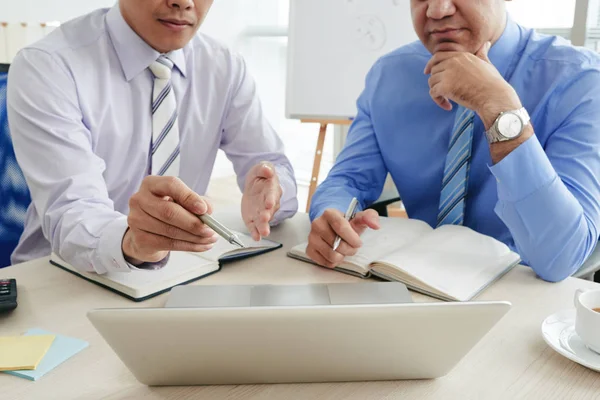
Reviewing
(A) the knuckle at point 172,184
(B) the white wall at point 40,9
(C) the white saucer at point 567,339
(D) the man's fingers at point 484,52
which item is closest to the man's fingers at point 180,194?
(A) the knuckle at point 172,184

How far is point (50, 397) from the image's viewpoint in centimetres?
62

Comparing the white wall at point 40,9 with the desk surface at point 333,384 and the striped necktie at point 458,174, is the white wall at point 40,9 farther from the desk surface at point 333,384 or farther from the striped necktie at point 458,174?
the striped necktie at point 458,174

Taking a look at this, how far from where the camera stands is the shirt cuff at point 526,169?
1035 millimetres

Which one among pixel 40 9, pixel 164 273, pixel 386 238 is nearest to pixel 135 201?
pixel 164 273

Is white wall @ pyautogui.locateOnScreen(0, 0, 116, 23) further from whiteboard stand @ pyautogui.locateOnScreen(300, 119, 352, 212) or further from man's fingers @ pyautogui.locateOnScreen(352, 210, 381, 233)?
man's fingers @ pyautogui.locateOnScreen(352, 210, 381, 233)

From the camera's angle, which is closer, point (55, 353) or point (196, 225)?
point (55, 353)

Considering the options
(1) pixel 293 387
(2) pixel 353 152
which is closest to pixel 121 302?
(1) pixel 293 387

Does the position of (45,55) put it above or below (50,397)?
above

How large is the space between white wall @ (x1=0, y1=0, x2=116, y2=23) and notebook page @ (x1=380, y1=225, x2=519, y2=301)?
3.11m

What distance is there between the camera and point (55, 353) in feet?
2.31

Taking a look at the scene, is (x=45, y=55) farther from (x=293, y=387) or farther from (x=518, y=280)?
(x=518, y=280)

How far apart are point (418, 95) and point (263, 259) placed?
26.6 inches

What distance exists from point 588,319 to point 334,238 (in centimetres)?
47

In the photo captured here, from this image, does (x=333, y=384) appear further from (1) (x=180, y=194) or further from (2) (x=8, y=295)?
(2) (x=8, y=295)
